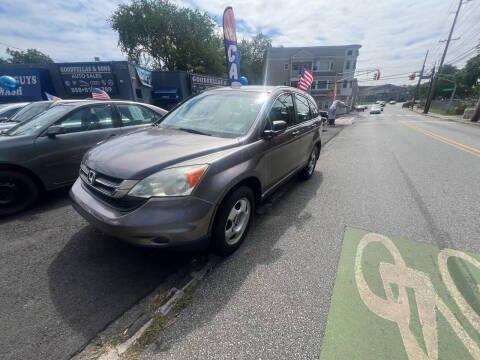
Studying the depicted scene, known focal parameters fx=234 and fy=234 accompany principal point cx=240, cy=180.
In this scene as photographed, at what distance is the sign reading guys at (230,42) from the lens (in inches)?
320

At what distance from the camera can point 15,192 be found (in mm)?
3393

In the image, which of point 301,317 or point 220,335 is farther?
point 301,317

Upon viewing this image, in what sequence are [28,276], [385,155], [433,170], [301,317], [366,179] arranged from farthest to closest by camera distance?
[385,155]
[433,170]
[366,179]
[28,276]
[301,317]

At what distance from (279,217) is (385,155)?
19.4 ft

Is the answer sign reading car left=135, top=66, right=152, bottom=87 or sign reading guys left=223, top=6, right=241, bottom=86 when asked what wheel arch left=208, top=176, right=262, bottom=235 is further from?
sign reading car left=135, top=66, right=152, bottom=87

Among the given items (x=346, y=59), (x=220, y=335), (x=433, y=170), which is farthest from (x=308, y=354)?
(x=346, y=59)

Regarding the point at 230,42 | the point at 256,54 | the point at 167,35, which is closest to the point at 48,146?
the point at 230,42

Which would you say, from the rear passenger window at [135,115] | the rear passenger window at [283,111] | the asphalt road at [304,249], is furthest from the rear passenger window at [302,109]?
the rear passenger window at [135,115]

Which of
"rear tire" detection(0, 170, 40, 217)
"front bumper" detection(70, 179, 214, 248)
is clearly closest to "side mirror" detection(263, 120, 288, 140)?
"front bumper" detection(70, 179, 214, 248)

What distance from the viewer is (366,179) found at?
204 inches

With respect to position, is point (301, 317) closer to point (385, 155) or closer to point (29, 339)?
point (29, 339)

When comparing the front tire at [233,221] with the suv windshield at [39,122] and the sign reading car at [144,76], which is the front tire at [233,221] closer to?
the suv windshield at [39,122]

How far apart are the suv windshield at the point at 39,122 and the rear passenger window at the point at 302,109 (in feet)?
12.7

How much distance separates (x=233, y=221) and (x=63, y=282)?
5.63ft
